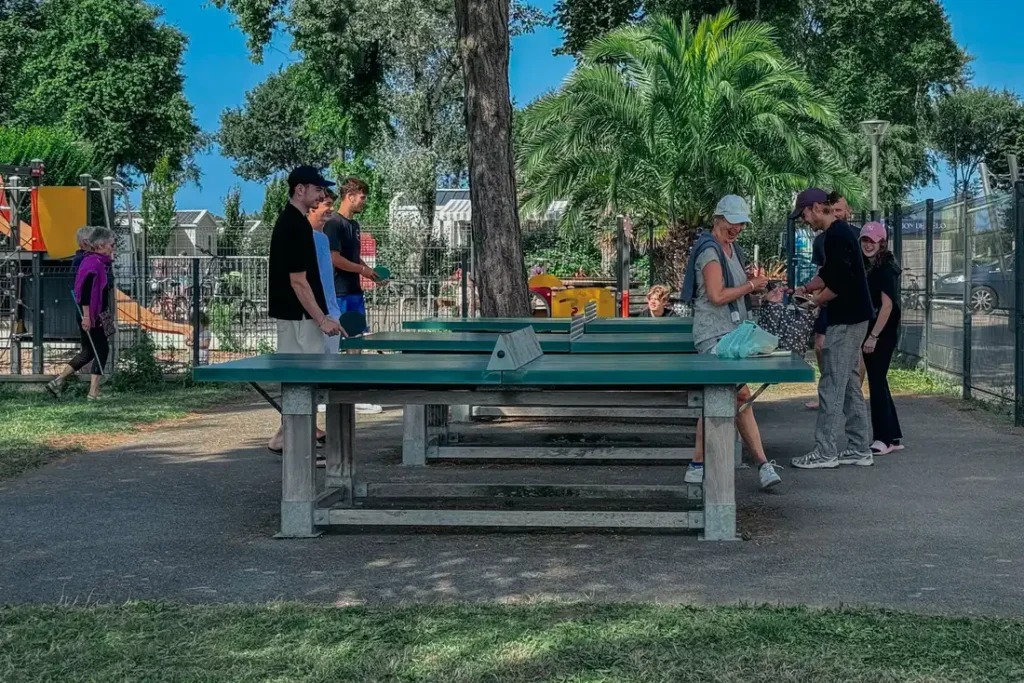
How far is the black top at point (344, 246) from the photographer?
11297mm

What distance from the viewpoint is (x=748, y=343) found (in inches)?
294

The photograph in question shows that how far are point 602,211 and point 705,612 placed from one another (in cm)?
2672

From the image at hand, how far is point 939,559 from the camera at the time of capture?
658 cm

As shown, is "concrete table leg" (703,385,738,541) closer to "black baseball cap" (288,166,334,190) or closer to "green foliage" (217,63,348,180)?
"black baseball cap" (288,166,334,190)

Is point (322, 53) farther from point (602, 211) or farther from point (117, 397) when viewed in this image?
point (117, 397)

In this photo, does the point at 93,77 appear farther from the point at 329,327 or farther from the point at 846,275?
the point at 846,275

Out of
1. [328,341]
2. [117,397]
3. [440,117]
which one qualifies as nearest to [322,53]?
[440,117]

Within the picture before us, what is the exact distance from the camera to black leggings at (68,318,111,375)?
1507 cm

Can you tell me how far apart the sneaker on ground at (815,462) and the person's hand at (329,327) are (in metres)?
3.23

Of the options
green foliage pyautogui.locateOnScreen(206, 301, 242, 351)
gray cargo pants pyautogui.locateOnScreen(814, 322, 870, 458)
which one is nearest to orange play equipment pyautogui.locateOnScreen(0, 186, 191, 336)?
green foliage pyautogui.locateOnScreen(206, 301, 242, 351)

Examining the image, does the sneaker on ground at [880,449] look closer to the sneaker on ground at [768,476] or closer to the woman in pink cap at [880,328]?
the woman in pink cap at [880,328]

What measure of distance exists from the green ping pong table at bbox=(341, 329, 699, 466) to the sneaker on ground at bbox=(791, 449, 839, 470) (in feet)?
2.50

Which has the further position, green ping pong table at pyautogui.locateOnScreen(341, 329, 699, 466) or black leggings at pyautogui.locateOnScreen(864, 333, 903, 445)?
black leggings at pyautogui.locateOnScreen(864, 333, 903, 445)

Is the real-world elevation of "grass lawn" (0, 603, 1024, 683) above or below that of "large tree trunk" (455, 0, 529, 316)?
below
